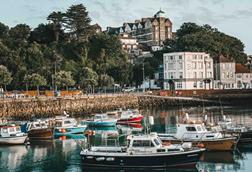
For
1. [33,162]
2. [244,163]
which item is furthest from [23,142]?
[244,163]

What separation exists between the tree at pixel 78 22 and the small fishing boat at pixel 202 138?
82.9 meters

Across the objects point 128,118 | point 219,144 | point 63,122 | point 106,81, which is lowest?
point 219,144

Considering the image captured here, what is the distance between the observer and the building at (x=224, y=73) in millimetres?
119500

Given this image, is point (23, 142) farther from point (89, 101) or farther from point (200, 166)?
point (89, 101)

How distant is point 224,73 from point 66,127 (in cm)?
7603

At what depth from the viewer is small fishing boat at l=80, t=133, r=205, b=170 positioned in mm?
33438

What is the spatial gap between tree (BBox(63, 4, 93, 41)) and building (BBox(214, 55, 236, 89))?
35.1m

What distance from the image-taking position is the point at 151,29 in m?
179

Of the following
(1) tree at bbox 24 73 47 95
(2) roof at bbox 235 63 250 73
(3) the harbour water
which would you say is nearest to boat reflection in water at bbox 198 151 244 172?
(3) the harbour water

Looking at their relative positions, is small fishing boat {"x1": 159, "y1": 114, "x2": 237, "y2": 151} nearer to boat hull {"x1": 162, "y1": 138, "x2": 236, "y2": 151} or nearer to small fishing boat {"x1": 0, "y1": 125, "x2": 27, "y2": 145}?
boat hull {"x1": 162, "y1": 138, "x2": 236, "y2": 151}

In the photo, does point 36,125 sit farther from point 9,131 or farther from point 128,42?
point 128,42

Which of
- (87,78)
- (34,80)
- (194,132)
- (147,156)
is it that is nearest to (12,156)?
(147,156)

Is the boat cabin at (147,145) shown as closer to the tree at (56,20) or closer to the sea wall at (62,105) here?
the sea wall at (62,105)

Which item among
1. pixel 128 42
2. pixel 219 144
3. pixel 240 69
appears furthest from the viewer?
pixel 128 42
